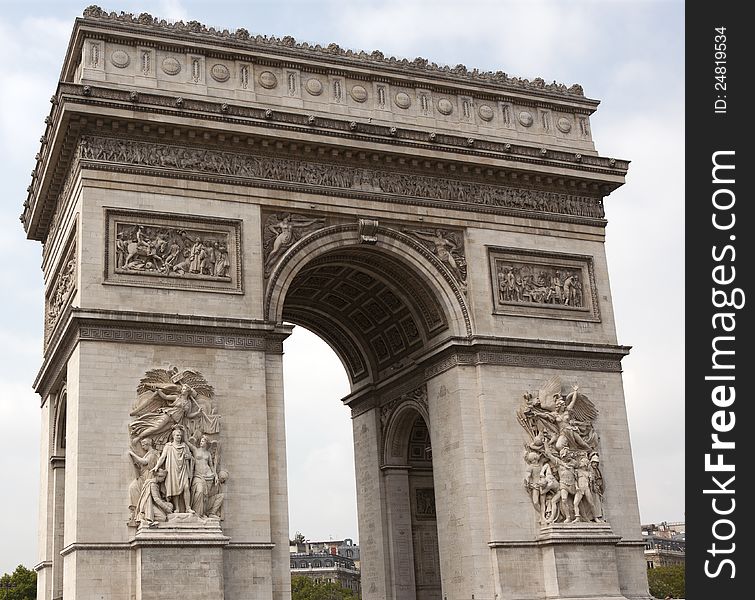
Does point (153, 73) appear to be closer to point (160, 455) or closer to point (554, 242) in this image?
point (160, 455)

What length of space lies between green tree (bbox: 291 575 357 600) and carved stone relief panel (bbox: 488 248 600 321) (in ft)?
151

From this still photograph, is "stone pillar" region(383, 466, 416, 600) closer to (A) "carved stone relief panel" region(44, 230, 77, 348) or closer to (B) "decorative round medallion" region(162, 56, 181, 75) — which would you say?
(A) "carved stone relief panel" region(44, 230, 77, 348)

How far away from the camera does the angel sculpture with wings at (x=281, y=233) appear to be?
2803cm

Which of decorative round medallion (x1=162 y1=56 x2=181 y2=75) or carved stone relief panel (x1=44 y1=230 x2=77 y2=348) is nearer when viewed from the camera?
carved stone relief panel (x1=44 y1=230 x2=77 y2=348)

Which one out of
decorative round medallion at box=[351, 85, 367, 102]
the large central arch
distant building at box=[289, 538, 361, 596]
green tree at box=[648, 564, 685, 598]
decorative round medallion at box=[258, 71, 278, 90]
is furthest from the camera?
distant building at box=[289, 538, 361, 596]

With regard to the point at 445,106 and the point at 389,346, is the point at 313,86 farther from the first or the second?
the point at 389,346

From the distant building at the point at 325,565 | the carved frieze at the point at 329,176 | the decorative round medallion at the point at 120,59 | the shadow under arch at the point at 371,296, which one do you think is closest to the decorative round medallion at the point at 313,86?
the carved frieze at the point at 329,176

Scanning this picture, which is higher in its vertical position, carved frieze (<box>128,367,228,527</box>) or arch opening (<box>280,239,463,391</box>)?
arch opening (<box>280,239,463,391</box>)

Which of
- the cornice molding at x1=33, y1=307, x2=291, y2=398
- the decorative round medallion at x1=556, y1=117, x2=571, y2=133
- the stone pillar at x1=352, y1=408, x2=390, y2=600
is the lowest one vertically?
the stone pillar at x1=352, y1=408, x2=390, y2=600

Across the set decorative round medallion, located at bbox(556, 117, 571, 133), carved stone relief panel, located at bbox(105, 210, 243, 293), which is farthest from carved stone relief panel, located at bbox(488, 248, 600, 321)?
carved stone relief panel, located at bbox(105, 210, 243, 293)

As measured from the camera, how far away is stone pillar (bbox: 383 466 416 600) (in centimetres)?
3209

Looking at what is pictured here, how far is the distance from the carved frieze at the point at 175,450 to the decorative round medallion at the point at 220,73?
7.81 metres

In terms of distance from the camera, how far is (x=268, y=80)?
29.4 m
